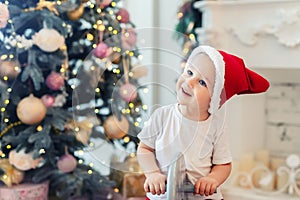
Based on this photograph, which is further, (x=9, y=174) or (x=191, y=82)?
(x=9, y=174)

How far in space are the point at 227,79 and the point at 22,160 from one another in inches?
46.7

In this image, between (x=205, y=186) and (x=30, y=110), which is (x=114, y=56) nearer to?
(x=205, y=186)

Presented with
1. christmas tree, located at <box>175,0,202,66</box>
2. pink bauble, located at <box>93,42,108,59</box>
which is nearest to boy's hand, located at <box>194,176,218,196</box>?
pink bauble, located at <box>93,42,108,59</box>

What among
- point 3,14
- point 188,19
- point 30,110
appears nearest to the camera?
point 3,14

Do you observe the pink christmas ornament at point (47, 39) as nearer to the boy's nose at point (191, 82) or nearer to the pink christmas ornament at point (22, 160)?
the pink christmas ornament at point (22, 160)

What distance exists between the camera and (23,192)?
193 cm

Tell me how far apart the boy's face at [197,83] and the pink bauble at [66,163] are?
1151 mm

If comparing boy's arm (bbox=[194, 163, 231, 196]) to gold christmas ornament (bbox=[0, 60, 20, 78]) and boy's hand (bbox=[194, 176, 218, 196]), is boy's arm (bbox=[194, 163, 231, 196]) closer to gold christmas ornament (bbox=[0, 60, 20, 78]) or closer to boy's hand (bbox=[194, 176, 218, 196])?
boy's hand (bbox=[194, 176, 218, 196])

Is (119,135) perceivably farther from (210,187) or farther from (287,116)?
(287,116)

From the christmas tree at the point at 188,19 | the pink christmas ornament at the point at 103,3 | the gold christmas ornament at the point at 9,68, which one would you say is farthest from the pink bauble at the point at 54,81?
the christmas tree at the point at 188,19

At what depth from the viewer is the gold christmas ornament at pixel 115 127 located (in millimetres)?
936

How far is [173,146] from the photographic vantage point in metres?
0.88

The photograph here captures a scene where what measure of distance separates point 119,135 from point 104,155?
0.06 metres

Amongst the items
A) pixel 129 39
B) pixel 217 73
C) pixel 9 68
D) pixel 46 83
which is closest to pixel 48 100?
pixel 46 83
